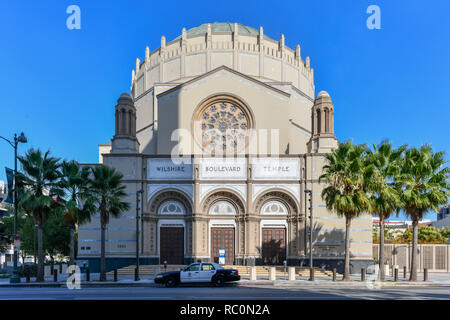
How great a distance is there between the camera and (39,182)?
31547 mm

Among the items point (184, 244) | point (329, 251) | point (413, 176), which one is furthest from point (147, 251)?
point (413, 176)

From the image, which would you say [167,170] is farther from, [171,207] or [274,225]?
[274,225]

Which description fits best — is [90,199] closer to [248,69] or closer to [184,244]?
[184,244]

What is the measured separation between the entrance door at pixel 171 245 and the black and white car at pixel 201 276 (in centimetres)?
1550

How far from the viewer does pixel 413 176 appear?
108 feet

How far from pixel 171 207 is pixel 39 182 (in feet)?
45.3

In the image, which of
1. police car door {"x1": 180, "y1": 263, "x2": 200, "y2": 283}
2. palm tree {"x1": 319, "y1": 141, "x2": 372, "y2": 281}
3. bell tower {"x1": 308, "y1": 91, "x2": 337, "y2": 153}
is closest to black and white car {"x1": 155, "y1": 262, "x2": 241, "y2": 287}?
police car door {"x1": 180, "y1": 263, "x2": 200, "y2": 283}

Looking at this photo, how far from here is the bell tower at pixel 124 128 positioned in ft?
138

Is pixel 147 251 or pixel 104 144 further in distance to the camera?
pixel 104 144

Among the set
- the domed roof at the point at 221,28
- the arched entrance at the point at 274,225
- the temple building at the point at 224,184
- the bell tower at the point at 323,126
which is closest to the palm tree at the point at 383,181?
the temple building at the point at 224,184

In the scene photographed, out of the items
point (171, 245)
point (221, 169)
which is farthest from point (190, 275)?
A: point (221, 169)

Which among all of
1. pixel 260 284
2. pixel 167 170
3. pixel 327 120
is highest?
pixel 327 120

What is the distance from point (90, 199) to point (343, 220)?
2150 cm

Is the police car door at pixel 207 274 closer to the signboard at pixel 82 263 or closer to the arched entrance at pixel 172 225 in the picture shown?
the arched entrance at pixel 172 225
